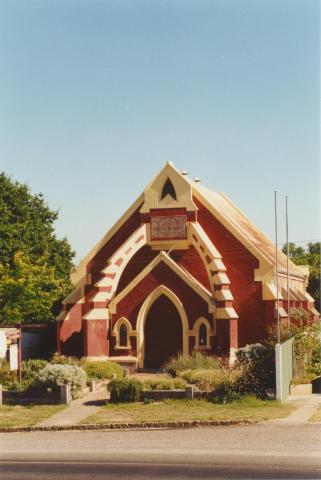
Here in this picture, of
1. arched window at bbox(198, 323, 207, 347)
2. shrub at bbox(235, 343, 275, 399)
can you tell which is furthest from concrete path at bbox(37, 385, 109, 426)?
arched window at bbox(198, 323, 207, 347)

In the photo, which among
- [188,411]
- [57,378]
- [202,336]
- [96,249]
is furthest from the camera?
[96,249]

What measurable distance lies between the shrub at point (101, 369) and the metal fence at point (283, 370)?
8864mm

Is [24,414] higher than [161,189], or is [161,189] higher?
[161,189]

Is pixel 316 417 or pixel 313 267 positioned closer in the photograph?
pixel 316 417

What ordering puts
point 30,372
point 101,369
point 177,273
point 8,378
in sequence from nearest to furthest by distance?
1. point 8,378
2. point 30,372
3. point 101,369
4. point 177,273

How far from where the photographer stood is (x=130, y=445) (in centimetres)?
1936

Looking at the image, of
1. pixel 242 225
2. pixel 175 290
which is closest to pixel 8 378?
pixel 175 290

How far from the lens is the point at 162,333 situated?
123 ft

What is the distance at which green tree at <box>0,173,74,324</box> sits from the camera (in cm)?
4759

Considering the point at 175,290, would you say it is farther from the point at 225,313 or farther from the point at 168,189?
the point at 168,189

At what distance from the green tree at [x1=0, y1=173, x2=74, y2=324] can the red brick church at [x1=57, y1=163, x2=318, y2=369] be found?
8126mm

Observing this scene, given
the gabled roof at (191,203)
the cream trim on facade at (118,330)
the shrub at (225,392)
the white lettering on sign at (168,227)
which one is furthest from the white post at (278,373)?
the white lettering on sign at (168,227)

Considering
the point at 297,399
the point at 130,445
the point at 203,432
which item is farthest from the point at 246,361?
the point at 130,445

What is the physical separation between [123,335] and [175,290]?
3703mm
